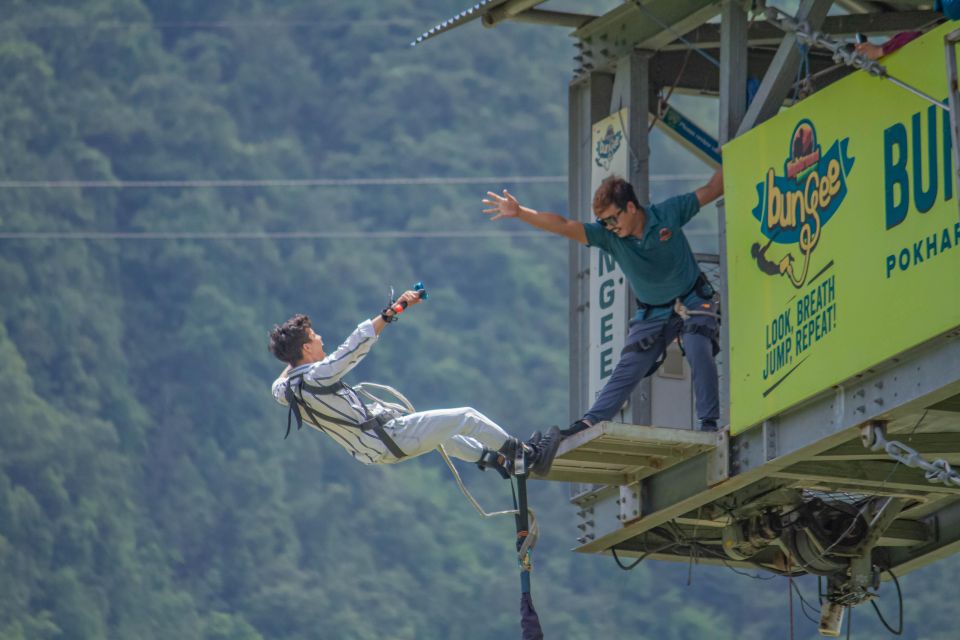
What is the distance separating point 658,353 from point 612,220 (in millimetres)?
1001

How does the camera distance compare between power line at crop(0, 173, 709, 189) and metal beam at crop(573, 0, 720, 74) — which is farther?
power line at crop(0, 173, 709, 189)

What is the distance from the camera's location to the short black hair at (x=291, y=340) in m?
13.6

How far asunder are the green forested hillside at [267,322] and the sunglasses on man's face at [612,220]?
48.5 meters

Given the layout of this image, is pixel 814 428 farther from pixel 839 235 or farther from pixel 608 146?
pixel 608 146

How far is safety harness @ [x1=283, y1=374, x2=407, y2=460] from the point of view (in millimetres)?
13359

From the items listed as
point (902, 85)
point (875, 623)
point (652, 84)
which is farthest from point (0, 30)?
point (902, 85)

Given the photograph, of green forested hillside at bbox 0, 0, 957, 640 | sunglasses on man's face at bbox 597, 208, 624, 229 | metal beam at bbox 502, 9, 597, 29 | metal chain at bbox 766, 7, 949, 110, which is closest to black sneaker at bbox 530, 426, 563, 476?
sunglasses on man's face at bbox 597, 208, 624, 229

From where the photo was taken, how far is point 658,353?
13.9m

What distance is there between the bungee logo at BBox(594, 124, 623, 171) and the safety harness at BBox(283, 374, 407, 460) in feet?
10.4

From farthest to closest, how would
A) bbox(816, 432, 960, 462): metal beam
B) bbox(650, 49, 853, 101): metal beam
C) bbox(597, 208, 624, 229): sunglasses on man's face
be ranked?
bbox(650, 49, 853, 101): metal beam, bbox(597, 208, 624, 229): sunglasses on man's face, bbox(816, 432, 960, 462): metal beam

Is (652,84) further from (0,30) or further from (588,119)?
(0,30)

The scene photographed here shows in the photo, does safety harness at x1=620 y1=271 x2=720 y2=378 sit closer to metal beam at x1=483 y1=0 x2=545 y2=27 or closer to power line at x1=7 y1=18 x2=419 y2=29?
metal beam at x1=483 y1=0 x2=545 y2=27

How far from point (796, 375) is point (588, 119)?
4.04 metres

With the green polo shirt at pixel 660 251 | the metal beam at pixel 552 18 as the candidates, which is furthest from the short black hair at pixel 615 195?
the metal beam at pixel 552 18
